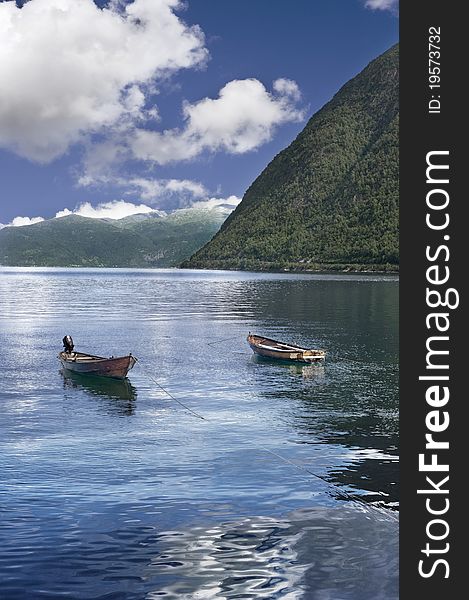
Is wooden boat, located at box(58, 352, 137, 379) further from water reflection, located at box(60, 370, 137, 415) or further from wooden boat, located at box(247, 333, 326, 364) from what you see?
wooden boat, located at box(247, 333, 326, 364)

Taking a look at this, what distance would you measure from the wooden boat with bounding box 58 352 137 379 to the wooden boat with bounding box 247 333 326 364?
17.6 metres

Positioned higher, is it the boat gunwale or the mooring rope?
the boat gunwale

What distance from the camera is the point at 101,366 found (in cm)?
5831

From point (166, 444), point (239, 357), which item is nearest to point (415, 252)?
point (166, 444)

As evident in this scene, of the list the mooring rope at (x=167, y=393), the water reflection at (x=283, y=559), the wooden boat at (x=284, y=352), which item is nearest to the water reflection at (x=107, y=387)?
the mooring rope at (x=167, y=393)

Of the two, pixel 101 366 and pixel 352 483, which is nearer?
pixel 352 483

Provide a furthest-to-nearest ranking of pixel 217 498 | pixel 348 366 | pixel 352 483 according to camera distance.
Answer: pixel 348 366 → pixel 352 483 → pixel 217 498

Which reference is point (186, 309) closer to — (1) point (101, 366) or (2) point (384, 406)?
(1) point (101, 366)

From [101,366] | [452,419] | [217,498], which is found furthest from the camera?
[101,366]

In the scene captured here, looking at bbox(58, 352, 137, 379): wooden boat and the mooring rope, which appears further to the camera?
bbox(58, 352, 137, 379): wooden boat

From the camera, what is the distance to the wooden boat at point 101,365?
57.0 m

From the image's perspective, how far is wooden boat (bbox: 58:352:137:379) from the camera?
187 ft

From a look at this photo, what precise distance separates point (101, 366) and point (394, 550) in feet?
126

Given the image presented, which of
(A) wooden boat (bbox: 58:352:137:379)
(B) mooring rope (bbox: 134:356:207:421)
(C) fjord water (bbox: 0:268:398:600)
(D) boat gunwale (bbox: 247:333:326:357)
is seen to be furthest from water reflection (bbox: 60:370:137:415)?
(D) boat gunwale (bbox: 247:333:326:357)
